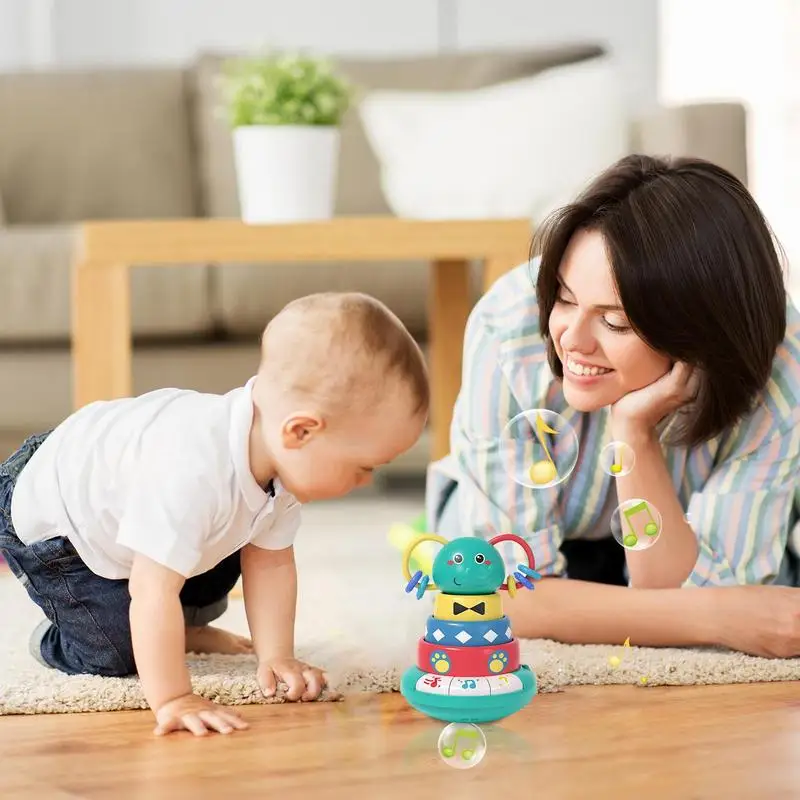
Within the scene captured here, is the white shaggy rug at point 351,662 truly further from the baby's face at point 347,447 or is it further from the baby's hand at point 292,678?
the baby's face at point 347,447

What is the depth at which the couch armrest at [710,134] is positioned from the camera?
107 inches

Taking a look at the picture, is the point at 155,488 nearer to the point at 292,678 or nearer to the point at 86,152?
the point at 292,678

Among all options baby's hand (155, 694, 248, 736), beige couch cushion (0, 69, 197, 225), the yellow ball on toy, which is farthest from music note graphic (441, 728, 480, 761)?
beige couch cushion (0, 69, 197, 225)

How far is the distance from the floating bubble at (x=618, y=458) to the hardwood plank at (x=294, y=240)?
1.98 ft

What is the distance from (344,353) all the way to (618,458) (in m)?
0.36

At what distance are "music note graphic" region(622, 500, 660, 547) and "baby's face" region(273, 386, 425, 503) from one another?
262mm

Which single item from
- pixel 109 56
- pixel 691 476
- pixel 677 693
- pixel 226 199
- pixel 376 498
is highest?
pixel 109 56

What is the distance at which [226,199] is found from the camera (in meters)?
3.08

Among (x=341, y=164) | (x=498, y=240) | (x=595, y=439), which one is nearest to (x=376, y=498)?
(x=341, y=164)

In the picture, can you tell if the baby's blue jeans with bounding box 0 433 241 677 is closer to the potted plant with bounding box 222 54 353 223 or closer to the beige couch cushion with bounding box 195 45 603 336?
the potted plant with bounding box 222 54 353 223

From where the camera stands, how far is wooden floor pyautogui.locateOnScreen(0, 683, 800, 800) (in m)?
0.97

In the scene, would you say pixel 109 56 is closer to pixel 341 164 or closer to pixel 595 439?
pixel 341 164

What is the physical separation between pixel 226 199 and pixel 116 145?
30cm

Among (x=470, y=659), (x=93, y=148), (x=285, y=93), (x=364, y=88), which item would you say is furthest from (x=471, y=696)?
(x=93, y=148)
